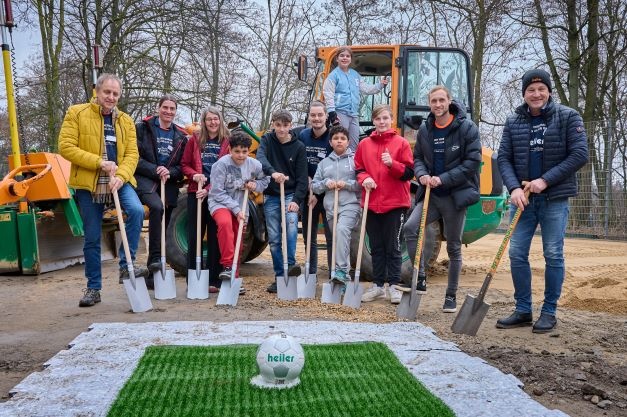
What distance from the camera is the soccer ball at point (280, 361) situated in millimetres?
2814

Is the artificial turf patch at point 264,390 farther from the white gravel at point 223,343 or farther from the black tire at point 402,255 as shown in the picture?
the black tire at point 402,255

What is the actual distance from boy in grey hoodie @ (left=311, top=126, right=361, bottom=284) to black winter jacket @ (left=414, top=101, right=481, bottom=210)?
74 centimetres

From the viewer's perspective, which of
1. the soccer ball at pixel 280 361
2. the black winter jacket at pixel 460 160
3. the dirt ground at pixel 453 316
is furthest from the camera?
the black winter jacket at pixel 460 160

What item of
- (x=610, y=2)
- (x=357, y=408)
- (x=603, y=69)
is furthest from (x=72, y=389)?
(x=603, y=69)

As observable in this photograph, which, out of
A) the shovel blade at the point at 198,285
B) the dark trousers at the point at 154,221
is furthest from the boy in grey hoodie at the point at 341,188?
the dark trousers at the point at 154,221

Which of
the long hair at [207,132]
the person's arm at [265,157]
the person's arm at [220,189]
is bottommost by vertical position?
the person's arm at [220,189]

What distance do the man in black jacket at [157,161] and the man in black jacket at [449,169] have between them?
2271 millimetres

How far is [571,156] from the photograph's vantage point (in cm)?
416

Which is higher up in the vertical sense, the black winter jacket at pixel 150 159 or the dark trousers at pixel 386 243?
the black winter jacket at pixel 150 159

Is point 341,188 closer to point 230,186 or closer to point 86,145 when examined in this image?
point 230,186

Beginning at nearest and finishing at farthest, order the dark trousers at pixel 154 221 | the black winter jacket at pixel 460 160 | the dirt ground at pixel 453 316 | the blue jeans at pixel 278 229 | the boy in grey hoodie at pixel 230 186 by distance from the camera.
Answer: the dirt ground at pixel 453 316 < the black winter jacket at pixel 460 160 < the boy in grey hoodie at pixel 230 186 < the dark trousers at pixel 154 221 < the blue jeans at pixel 278 229

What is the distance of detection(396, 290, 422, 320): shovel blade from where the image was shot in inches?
182

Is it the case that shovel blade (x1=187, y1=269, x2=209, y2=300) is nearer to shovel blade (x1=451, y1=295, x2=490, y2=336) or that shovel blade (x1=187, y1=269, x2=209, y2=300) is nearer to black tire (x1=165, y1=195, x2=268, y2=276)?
black tire (x1=165, y1=195, x2=268, y2=276)

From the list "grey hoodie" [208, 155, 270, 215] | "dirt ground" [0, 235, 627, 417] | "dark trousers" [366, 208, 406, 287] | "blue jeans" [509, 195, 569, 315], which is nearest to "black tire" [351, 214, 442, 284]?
"dirt ground" [0, 235, 627, 417]
